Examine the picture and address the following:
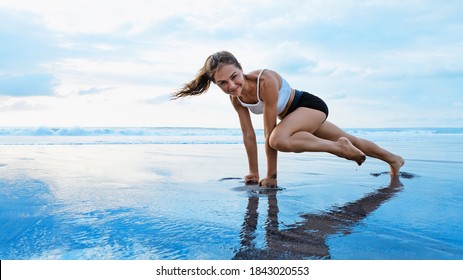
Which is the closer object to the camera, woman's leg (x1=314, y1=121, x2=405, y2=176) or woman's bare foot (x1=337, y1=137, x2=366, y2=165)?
woman's bare foot (x1=337, y1=137, x2=366, y2=165)

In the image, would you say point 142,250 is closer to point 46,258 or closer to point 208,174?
point 46,258

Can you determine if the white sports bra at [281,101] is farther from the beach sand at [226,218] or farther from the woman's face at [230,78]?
the beach sand at [226,218]

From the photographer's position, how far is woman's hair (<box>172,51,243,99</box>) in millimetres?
3424

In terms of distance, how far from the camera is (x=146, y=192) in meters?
3.29

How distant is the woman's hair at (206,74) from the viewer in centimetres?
342

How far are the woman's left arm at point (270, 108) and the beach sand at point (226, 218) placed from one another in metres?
0.16

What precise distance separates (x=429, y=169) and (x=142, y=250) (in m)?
4.32

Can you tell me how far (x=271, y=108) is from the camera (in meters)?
3.67

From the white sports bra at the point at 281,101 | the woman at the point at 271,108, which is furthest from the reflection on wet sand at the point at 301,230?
the white sports bra at the point at 281,101

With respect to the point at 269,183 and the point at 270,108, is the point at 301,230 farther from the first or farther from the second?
the point at 270,108

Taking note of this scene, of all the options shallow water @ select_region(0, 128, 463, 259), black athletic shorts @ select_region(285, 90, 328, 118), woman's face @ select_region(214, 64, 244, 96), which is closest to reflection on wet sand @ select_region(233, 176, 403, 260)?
shallow water @ select_region(0, 128, 463, 259)

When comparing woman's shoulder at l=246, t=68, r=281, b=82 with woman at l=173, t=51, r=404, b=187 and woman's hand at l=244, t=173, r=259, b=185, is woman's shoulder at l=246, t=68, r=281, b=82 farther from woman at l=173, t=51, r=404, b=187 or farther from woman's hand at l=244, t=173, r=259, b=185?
woman's hand at l=244, t=173, r=259, b=185

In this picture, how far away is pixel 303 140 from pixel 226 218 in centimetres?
163

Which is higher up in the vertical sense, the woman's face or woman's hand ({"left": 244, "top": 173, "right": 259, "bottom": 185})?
the woman's face
